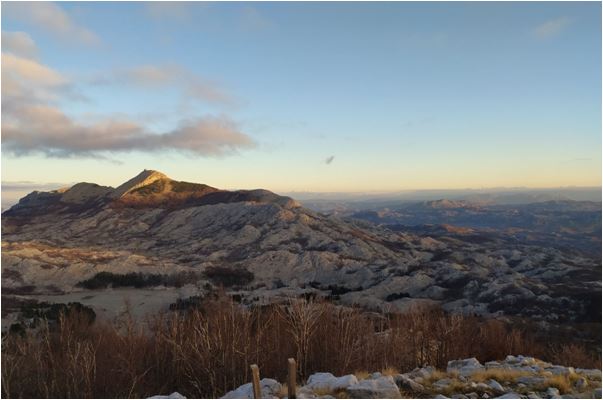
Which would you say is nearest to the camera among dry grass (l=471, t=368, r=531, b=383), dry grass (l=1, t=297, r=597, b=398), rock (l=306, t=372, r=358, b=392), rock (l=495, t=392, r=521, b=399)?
rock (l=495, t=392, r=521, b=399)

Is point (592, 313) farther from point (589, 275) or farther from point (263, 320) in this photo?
point (263, 320)

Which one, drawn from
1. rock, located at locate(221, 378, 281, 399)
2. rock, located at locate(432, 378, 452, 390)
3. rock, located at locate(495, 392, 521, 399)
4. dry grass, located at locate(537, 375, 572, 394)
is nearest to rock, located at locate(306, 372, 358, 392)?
rock, located at locate(221, 378, 281, 399)

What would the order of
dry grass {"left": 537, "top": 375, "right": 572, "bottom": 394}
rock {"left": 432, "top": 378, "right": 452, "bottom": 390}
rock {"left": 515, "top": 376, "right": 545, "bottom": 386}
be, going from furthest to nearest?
rock {"left": 515, "top": 376, "right": 545, "bottom": 386} < dry grass {"left": 537, "top": 375, "right": 572, "bottom": 394} < rock {"left": 432, "top": 378, "right": 452, "bottom": 390}

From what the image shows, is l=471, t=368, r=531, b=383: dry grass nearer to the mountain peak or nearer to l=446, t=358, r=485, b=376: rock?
l=446, t=358, r=485, b=376: rock

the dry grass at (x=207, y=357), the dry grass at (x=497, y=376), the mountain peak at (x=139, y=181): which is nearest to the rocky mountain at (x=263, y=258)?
the mountain peak at (x=139, y=181)

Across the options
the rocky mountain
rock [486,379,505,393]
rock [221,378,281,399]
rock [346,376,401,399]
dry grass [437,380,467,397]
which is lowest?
the rocky mountain

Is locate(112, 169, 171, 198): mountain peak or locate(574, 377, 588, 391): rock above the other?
locate(112, 169, 171, 198): mountain peak

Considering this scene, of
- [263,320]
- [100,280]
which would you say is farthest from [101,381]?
[100,280]

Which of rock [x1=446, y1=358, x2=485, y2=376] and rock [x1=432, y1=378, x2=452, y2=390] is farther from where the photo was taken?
rock [x1=446, y1=358, x2=485, y2=376]
